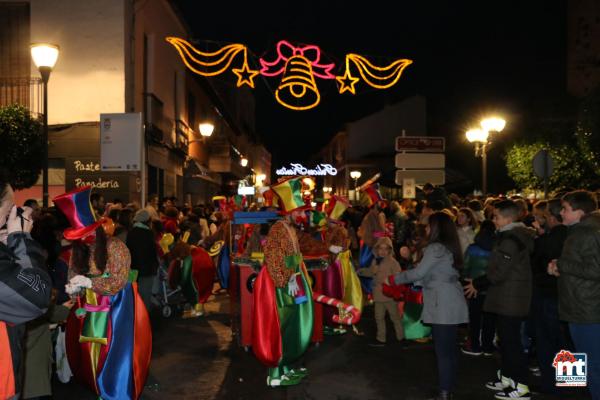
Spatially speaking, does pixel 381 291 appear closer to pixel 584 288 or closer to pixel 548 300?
pixel 548 300

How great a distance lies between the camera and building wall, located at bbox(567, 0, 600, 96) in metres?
30.4

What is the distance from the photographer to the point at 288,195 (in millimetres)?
6941

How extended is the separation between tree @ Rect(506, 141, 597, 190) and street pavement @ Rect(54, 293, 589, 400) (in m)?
15.4

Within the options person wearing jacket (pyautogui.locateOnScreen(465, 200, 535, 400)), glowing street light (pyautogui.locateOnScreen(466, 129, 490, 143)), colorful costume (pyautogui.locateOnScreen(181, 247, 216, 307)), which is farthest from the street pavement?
glowing street light (pyautogui.locateOnScreen(466, 129, 490, 143))

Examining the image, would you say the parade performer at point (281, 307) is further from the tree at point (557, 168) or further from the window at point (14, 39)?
the tree at point (557, 168)

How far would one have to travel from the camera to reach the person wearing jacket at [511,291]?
581cm

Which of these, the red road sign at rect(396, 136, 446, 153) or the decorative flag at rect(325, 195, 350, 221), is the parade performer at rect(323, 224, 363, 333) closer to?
the decorative flag at rect(325, 195, 350, 221)

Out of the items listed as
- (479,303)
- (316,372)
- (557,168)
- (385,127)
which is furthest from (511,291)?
(385,127)

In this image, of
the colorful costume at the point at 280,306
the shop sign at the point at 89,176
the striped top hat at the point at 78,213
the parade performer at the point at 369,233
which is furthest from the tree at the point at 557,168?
the striped top hat at the point at 78,213

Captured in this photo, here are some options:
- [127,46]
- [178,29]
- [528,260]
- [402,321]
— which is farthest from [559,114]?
[528,260]

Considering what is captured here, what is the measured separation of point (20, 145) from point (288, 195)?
317 inches

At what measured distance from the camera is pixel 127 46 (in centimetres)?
1594

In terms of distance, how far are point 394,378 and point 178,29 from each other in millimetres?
19622

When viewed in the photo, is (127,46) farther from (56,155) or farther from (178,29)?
(178,29)
